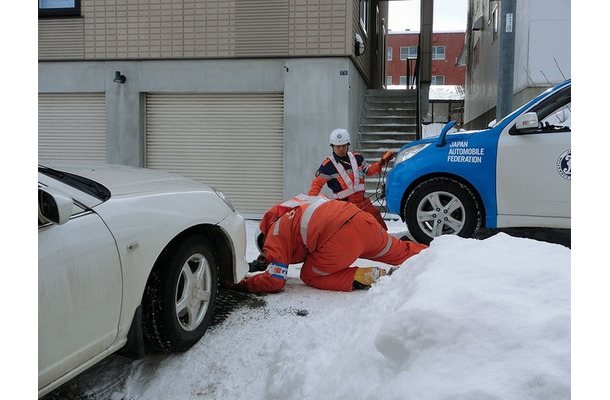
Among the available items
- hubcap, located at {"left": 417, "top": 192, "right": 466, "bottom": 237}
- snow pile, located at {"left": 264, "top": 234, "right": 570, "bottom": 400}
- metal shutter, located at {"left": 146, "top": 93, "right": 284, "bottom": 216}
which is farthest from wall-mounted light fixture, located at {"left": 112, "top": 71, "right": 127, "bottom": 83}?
snow pile, located at {"left": 264, "top": 234, "right": 570, "bottom": 400}

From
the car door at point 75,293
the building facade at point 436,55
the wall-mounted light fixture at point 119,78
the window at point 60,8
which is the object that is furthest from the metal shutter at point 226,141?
the building facade at point 436,55

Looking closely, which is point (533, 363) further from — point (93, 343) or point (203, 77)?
point (203, 77)

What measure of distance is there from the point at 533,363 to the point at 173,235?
1919mm

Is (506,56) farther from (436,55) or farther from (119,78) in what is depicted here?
(436,55)

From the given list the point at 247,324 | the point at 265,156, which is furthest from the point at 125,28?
the point at 247,324

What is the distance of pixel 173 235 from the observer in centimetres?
308

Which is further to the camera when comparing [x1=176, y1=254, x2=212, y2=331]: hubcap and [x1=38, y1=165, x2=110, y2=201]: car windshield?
[x1=176, y1=254, x2=212, y2=331]: hubcap

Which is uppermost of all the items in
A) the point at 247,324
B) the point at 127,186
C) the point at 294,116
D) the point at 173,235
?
the point at 294,116

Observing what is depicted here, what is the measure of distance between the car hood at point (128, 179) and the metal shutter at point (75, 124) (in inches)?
305

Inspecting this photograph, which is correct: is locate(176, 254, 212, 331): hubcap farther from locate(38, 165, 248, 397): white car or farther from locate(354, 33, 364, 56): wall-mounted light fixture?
locate(354, 33, 364, 56): wall-mounted light fixture

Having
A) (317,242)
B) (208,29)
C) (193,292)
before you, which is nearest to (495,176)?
(317,242)

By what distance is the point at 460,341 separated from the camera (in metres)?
2.17

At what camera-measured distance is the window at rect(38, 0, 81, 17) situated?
1078cm

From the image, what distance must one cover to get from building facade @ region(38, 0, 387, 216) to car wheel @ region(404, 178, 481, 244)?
3960 mm
